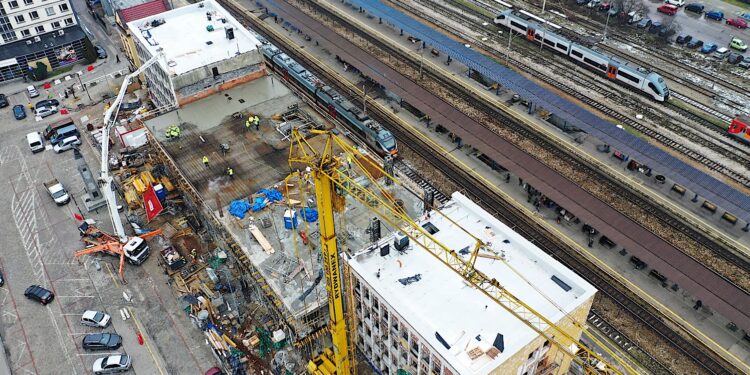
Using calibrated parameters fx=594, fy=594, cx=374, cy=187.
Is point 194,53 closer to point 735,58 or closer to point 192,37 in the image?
point 192,37

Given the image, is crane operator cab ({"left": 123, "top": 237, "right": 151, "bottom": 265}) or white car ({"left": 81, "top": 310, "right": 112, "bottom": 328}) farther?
crane operator cab ({"left": 123, "top": 237, "right": 151, "bottom": 265})

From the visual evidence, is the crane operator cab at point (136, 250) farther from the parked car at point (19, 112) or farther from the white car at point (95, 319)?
the parked car at point (19, 112)

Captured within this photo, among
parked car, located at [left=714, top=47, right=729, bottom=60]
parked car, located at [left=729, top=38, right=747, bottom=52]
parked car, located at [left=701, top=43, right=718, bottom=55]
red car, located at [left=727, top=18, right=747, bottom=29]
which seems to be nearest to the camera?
parked car, located at [left=714, top=47, right=729, bottom=60]

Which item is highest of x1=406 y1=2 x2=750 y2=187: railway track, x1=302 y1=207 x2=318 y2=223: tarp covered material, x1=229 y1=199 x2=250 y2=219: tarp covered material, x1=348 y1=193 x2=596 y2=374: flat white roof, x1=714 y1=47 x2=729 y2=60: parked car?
x1=348 y1=193 x2=596 y2=374: flat white roof

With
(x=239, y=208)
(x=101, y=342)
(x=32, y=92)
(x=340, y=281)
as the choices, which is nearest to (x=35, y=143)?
(x=32, y=92)

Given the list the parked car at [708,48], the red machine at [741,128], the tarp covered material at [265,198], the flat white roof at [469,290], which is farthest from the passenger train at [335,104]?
the parked car at [708,48]

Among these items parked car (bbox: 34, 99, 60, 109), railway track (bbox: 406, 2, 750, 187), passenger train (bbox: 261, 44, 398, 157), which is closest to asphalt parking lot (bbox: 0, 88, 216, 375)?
parked car (bbox: 34, 99, 60, 109)

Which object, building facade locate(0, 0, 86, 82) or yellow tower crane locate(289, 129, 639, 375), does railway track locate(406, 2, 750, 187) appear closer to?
yellow tower crane locate(289, 129, 639, 375)

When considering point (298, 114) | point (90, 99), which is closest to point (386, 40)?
point (298, 114)
